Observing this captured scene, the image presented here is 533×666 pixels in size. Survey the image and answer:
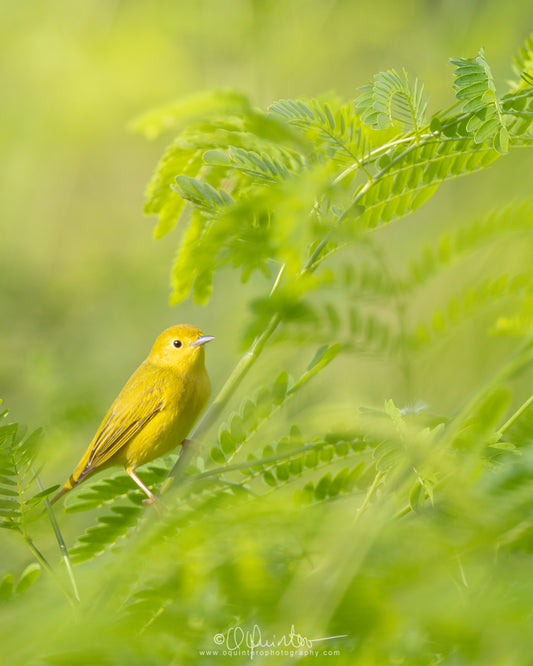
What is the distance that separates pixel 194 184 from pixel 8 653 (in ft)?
3.11

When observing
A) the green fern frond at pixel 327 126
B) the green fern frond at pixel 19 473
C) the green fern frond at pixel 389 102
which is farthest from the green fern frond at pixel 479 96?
the green fern frond at pixel 19 473

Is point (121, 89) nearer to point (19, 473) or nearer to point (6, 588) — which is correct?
point (19, 473)

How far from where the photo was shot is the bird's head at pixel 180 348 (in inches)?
122

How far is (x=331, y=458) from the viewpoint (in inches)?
57.4

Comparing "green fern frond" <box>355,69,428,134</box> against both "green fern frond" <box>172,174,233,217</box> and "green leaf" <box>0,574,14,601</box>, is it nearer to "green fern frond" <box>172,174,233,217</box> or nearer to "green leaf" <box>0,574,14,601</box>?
"green fern frond" <box>172,174,233,217</box>

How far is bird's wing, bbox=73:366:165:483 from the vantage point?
2.70m

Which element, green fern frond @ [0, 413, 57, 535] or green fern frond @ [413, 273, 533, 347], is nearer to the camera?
green fern frond @ [0, 413, 57, 535]

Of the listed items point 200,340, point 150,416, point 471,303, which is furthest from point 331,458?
point 200,340

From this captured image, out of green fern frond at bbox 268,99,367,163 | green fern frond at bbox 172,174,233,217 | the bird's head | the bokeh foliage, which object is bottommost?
the bird's head

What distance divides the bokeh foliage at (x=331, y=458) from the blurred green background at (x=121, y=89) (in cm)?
269

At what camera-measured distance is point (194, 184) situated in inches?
56.3

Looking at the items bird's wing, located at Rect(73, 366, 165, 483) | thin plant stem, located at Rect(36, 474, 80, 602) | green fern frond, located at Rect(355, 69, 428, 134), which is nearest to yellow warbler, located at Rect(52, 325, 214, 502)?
bird's wing, located at Rect(73, 366, 165, 483)

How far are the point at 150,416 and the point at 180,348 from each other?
1.41 feet

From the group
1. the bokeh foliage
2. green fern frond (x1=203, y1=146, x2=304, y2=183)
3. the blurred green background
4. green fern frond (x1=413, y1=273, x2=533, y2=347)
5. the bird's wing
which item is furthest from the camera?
the blurred green background
